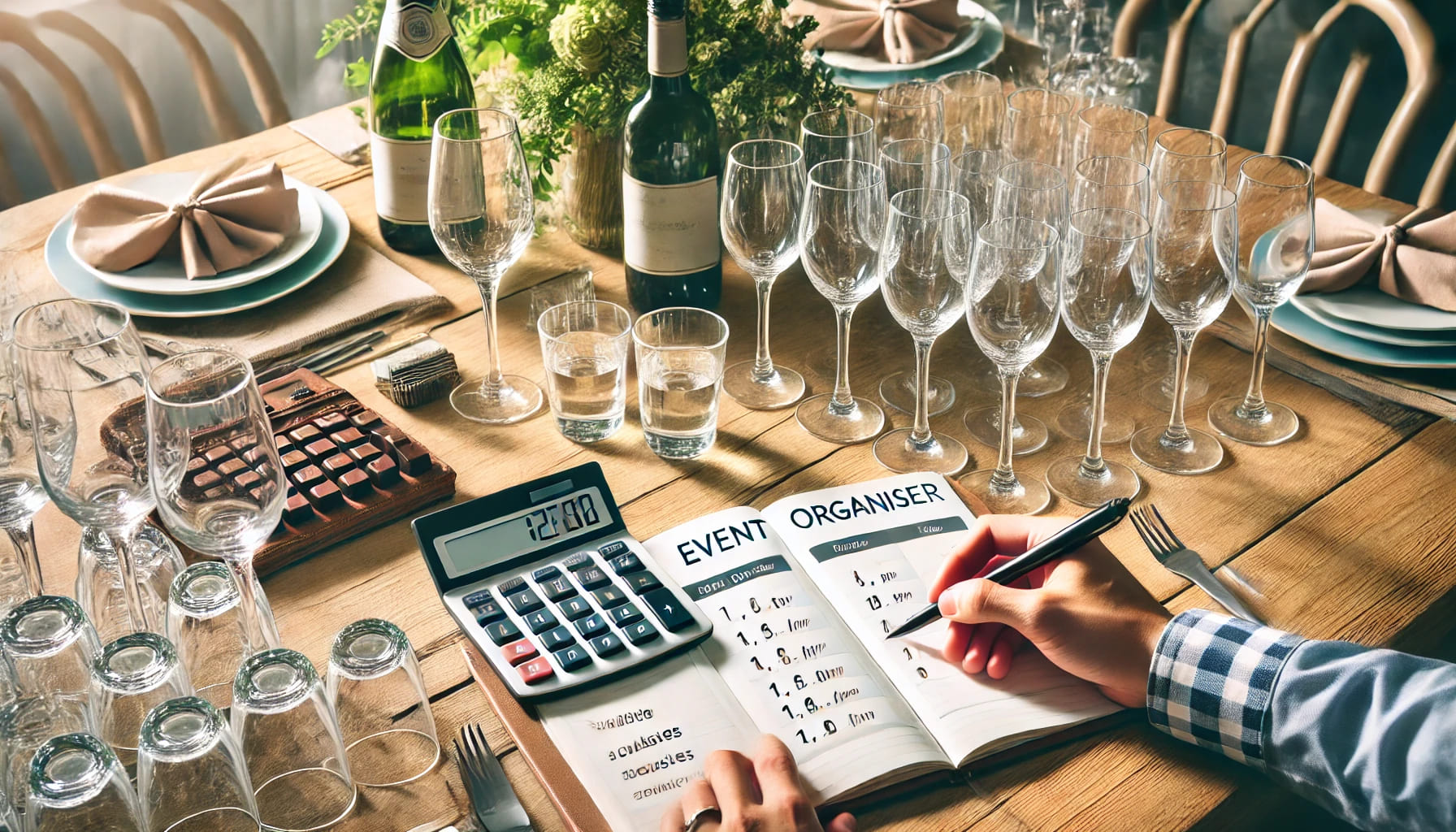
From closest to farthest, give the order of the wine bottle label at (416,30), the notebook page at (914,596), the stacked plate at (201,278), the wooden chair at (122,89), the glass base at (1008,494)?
the notebook page at (914,596) < the glass base at (1008,494) < the stacked plate at (201,278) < the wine bottle label at (416,30) < the wooden chair at (122,89)

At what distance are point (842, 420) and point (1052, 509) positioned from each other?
0.22 m

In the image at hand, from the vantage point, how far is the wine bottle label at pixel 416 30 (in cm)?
137

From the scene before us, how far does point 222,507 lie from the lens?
2.51ft

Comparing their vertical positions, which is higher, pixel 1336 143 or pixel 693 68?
pixel 693 68

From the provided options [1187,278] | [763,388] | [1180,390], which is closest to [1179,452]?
[1180,390]

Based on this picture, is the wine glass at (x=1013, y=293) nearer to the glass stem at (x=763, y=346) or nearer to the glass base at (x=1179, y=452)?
the glass base at (x=1179, y=452)

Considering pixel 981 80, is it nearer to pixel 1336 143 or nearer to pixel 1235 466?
pixel 1235 466

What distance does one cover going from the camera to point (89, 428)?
78 centimetres

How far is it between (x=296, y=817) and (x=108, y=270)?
78cm

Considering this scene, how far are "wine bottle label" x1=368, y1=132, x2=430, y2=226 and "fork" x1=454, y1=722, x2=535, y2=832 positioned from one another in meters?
0.70

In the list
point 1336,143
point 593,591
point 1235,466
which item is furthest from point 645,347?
point 1336,143

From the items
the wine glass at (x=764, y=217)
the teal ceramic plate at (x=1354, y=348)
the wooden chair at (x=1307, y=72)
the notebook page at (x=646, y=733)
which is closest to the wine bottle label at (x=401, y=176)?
the wine glass at (x=764, y=217)

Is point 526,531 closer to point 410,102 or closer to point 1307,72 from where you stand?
point 410,102

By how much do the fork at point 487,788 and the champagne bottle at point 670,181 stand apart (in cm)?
56
